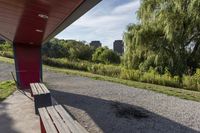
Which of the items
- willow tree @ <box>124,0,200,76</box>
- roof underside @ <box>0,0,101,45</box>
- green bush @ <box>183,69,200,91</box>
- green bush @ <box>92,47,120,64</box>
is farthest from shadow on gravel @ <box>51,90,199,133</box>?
green bush @ <box>92,47,120,64</box>

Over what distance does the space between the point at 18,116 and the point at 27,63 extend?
5.76m

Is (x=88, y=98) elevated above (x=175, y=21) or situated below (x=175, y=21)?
below

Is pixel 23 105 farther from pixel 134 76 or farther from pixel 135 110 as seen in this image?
pixel 134 76

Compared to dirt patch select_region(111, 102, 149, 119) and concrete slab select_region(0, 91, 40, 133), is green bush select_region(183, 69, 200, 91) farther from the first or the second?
concrete slab select_region(0, 91, 40, 133)

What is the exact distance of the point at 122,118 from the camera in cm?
696

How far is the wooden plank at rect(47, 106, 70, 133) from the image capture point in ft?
12.5

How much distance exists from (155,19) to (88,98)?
1223 centimetres

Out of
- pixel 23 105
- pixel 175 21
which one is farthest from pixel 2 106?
pixel 175 21

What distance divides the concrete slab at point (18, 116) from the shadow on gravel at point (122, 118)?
1200mm

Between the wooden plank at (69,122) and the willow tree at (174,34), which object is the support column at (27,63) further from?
the willow tree at (174,34)

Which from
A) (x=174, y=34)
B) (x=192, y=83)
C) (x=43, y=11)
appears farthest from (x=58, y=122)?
(x=174, y=34)

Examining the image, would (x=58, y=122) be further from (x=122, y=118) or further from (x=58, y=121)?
(x=122, y=118)

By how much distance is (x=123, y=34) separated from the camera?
21.9m

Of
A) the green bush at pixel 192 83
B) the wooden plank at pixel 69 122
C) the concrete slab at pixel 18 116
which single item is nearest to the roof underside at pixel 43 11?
the wooden plank at pixel 69 122
